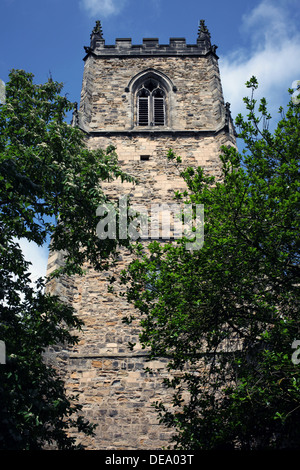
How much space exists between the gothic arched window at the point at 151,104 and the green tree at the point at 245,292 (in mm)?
8117

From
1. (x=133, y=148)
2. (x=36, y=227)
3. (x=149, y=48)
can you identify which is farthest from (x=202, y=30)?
(x=36, y=227)

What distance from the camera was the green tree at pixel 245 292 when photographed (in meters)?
5.79

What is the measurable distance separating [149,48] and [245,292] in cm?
1412

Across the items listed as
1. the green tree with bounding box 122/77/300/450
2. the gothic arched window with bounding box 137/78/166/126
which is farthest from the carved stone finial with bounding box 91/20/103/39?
the green tree with bounding box 122/77/300/450

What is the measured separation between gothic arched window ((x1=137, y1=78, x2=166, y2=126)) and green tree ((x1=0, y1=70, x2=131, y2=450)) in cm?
804

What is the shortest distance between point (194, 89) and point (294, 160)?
1024cm

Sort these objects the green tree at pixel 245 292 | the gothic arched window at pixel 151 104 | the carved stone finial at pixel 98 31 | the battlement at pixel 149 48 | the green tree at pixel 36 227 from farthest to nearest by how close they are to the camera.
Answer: the carved stone finial at pixel 98 31 → the battlement at pixel 149 48 → the gothic arched window at pixel 151 104 → the green tree at pixel 245 292 → the green tree at pixel 36 227

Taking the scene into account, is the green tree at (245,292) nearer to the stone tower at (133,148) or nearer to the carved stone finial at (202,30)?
the stone tower at (133,148)

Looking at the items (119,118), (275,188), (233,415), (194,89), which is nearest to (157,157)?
(119,118)

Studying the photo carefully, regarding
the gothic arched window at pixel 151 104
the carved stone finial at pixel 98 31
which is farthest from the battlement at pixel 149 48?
the gothic arched window at pixel 151 104

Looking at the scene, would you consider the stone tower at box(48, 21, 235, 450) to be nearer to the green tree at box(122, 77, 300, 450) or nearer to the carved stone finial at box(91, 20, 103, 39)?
the carved stone finial at box(91, 20, 103, 39)

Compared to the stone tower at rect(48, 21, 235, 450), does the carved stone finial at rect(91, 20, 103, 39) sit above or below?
above

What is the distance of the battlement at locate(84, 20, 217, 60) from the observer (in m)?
17.1

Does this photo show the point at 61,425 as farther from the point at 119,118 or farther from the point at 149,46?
the point at 149,46
